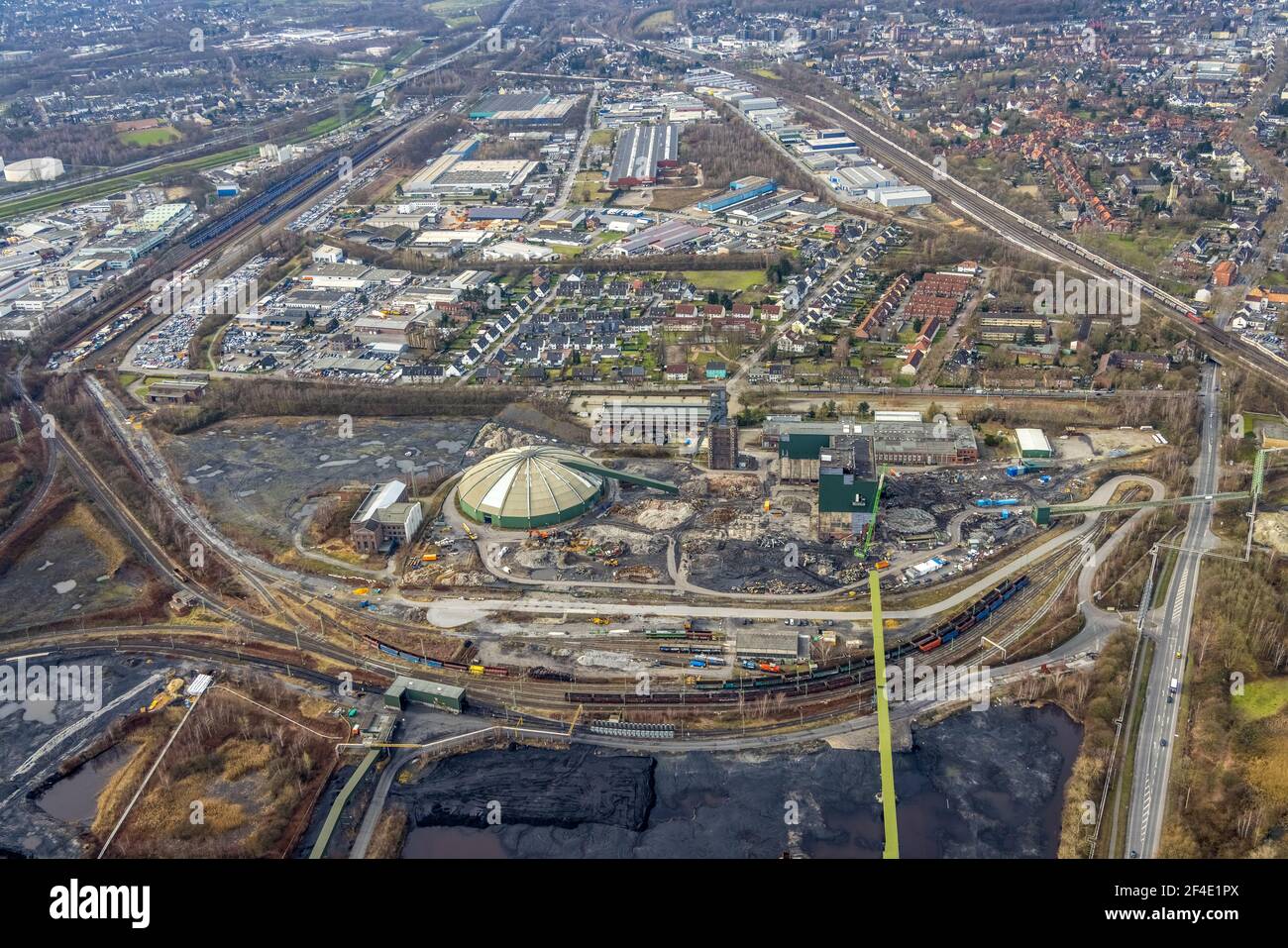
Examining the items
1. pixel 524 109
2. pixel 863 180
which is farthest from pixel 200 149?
pixel 863 180

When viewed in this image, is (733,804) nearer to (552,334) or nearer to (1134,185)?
(552,334)

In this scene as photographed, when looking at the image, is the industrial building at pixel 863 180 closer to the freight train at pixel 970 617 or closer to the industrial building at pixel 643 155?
the industrial building at pixel 643 155

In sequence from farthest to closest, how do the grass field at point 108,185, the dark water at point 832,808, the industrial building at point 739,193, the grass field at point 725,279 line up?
1. the grass field at point 108,185
2. the industrial building at point 739,193
3. the grass field at point 725,279
4. the dark water at point 832,808

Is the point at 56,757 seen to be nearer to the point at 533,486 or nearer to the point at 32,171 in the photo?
the point at 533,486

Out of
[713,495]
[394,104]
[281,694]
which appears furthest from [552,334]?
[394,104]

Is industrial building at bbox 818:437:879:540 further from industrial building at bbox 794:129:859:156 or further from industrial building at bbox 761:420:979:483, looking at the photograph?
industrial building at bbox 794:129:859:156

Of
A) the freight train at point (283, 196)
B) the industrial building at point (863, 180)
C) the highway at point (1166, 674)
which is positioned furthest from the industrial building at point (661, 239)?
the highway at point (1166, 674)
